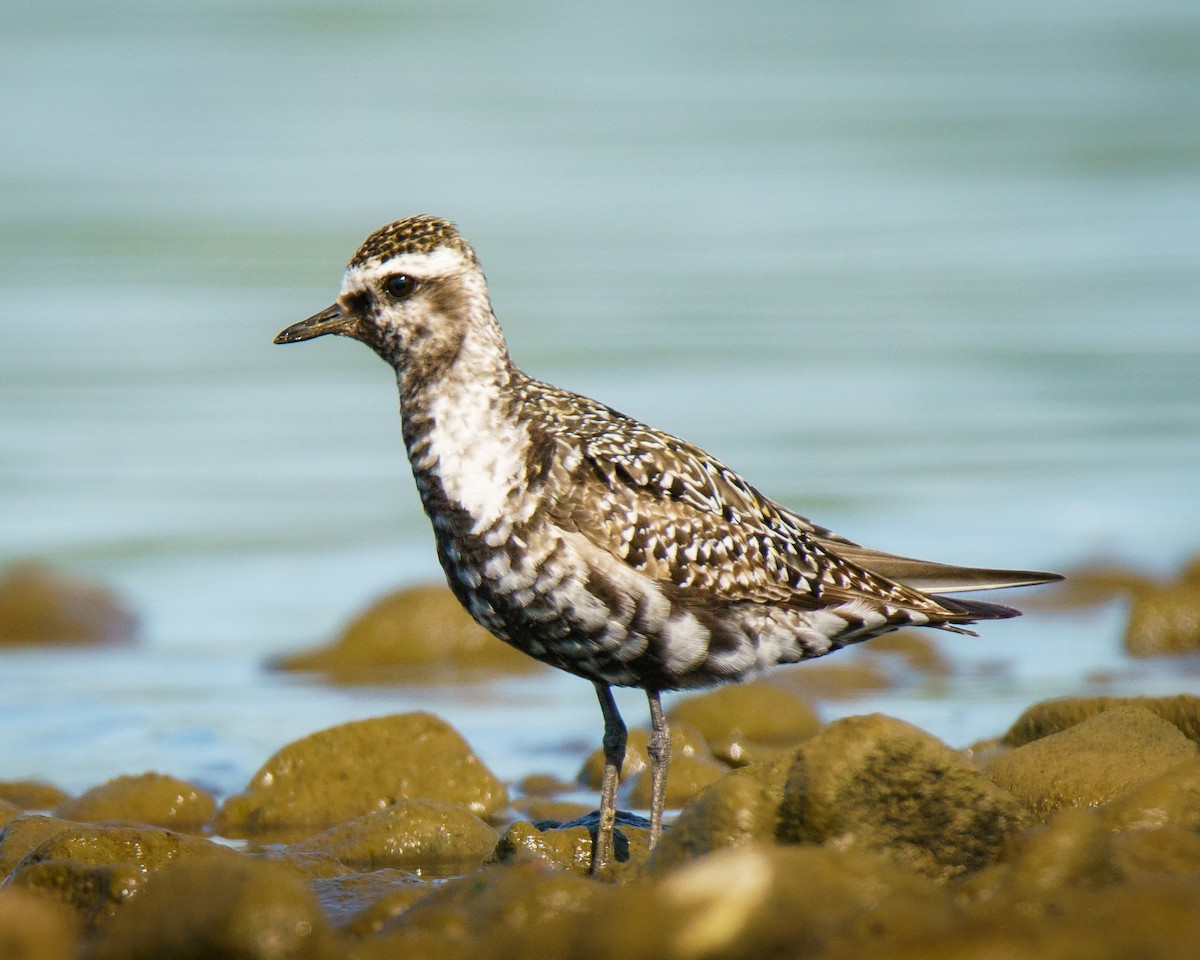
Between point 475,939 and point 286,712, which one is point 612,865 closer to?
point 475,939

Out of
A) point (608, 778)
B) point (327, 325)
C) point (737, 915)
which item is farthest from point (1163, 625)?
point (737, 915)

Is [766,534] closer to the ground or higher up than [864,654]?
higher up

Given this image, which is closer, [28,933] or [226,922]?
[28,933]

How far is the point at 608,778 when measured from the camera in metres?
6.42

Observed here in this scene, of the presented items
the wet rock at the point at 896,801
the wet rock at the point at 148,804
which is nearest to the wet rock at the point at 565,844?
the wet rock at the point at 896,801

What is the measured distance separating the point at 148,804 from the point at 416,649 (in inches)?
118

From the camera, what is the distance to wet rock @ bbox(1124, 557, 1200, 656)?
10180mm

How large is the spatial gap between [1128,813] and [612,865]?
178cm

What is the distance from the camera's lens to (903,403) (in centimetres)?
1700

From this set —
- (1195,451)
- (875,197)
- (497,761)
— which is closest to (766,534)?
(497,761)

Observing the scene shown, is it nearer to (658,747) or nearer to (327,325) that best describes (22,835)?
(327,325)

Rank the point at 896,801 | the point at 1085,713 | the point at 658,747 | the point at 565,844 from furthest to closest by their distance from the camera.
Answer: the point at 1085,713
the point at 658,747
the point at 565,844
the point at 896,801

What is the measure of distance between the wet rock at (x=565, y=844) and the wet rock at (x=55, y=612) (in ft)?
18.9

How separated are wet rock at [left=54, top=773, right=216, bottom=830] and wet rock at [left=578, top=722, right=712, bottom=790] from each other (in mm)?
1755
